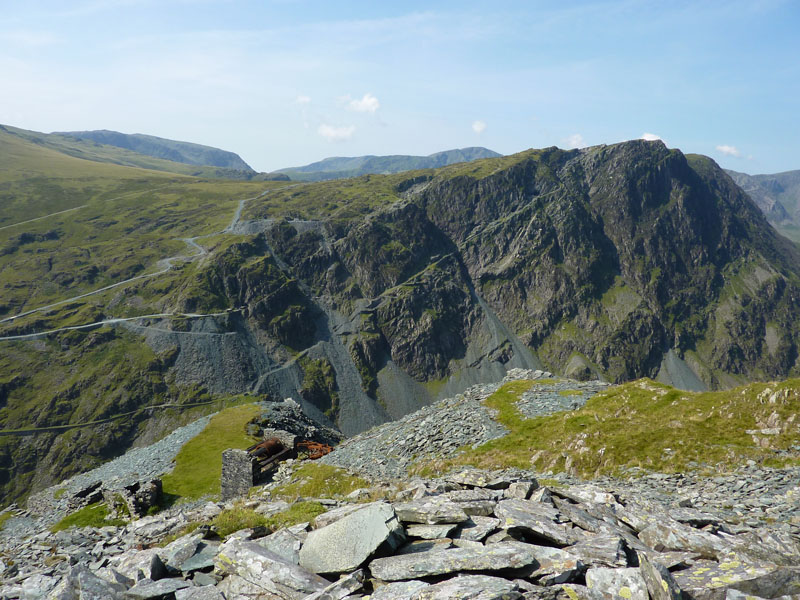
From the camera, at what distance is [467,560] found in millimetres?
10523

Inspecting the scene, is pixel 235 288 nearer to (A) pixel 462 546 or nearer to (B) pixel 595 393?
(B) pixel 595 393

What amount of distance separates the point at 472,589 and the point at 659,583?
376cm

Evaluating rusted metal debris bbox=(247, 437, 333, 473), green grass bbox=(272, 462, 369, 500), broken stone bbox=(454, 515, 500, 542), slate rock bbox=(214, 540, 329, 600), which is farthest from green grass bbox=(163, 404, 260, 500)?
broken stone bbox=(454, 515, 500, 542)

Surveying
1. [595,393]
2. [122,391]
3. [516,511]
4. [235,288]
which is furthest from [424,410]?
[235,288]

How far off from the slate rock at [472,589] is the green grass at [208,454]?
1683 inches

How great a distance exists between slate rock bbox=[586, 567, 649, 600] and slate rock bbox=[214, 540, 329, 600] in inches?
253

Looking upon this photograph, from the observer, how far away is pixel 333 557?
11.5 metres

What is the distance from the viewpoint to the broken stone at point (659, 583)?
28.0 feet

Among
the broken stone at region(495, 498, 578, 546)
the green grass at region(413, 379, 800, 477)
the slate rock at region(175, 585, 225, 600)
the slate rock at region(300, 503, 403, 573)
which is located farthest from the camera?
the green grass at region(413, 379, 800, 477)

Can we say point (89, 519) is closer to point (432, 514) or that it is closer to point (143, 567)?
point (143, 567)

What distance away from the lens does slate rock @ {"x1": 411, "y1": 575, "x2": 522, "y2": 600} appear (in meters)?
9.05

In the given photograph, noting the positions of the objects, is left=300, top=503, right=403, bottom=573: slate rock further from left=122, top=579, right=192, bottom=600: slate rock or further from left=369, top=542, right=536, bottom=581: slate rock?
left=122, top=579, right=192, bottom=600: slate rock

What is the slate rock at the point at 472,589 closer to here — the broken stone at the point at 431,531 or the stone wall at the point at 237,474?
the broken stone at the point at 431,531

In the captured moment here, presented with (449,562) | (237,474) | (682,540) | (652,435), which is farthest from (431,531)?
(237,474)
